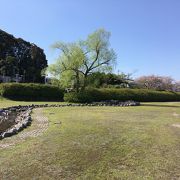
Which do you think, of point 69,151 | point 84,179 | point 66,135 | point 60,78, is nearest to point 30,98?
point 60,78

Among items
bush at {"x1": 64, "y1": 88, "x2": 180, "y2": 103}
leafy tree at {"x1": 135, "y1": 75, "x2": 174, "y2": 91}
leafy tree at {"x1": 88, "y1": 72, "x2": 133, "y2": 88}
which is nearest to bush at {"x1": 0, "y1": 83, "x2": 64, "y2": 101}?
bush at {"x1": 64, "y1": 88, "x2": 180, "y2": 103}

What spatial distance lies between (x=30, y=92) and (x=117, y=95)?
990 cm

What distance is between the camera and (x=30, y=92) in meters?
34.0

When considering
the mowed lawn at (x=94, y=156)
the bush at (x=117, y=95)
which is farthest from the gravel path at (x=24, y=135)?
the bush at (x=117, y=95)

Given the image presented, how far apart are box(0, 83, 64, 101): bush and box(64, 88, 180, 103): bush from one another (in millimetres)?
2757

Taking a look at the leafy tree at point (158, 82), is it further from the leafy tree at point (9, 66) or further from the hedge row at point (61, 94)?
the hedge row at point (61, 94)

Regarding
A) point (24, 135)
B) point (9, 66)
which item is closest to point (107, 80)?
point (9, 66)

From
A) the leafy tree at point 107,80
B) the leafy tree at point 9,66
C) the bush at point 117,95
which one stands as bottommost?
the bush at point 117,95

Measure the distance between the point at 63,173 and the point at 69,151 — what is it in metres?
1.76

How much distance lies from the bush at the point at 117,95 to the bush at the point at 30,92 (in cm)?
276

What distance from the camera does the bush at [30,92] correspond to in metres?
33.3

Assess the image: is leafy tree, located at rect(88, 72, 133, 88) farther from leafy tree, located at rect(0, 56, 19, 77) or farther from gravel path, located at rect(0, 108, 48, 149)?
gravel path, located at rect(0, 108, 48, 149)

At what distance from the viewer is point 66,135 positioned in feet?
34.3

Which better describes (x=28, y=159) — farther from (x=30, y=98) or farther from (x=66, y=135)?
(x=30, y=98)
